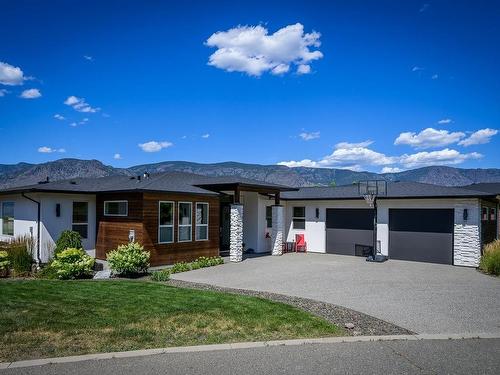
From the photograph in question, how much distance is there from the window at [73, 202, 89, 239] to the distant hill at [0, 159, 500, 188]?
39.9 metres

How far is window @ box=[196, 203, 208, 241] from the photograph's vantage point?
53.3ft

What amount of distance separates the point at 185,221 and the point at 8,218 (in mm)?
7420

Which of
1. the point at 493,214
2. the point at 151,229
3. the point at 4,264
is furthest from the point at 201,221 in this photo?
the point at 493,214

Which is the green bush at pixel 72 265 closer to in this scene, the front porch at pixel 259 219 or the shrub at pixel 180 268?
the shrub at pixel 180 268

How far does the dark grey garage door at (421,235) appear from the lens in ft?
54.0

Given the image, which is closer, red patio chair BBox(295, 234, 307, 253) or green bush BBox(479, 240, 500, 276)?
green bush BBox(479, 240, 500, 276)

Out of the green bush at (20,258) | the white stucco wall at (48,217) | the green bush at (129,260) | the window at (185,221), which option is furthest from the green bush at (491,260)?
the green bush at (20,258)

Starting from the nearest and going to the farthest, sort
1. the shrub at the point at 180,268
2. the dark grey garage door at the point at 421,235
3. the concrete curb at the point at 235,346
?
the concrete curb at the point at 235,346 < the shrub at the point at 180,268 < the dark grey garage door at the point at 421,235

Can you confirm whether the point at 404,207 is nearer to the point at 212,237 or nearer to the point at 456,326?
the point at 212,237

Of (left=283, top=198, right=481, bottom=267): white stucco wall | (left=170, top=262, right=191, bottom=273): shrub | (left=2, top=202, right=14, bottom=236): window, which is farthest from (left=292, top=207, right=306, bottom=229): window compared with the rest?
(left=2, top=202, right=14, bottom=236): window

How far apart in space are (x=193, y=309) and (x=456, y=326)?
4728 mm

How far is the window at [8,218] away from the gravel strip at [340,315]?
993cm

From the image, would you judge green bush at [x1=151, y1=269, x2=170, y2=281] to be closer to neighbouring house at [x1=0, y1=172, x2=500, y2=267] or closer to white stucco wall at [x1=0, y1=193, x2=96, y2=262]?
neighbouring house at [x1=0, y1=172, x2=500, y2=267]

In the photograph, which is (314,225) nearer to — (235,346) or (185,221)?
(185,221)
